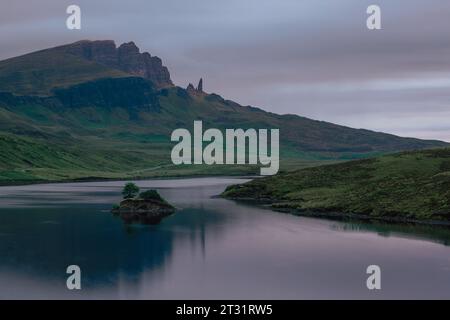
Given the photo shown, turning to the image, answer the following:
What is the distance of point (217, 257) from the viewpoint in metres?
86.7

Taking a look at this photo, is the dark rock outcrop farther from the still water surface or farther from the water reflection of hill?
the still water surface

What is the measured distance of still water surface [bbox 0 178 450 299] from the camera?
66.6 metres

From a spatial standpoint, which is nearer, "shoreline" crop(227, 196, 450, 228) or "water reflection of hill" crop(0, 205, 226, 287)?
"water reflection of hill" crop(0, 205, 226, 287)

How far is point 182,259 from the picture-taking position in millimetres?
85062

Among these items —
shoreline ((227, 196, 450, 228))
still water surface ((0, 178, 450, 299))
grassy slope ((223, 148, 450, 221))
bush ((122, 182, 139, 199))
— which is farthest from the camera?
bush ((122, 182, 139, 199))

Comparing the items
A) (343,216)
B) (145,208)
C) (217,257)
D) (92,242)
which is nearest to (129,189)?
(145,208)

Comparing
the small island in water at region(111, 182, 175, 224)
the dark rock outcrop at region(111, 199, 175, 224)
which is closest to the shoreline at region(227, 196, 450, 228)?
the dark rock outcrop at region(111, 199, 175, 224)

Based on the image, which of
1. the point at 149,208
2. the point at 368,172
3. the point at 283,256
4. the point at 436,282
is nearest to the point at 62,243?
the point at 283,256

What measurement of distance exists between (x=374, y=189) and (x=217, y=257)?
7669 centimetres

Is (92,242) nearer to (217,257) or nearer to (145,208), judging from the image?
(217,257)

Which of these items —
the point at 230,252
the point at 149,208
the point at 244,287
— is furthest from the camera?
the point at 149,208

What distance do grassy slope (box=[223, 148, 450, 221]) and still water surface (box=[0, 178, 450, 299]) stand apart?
13.3 m
